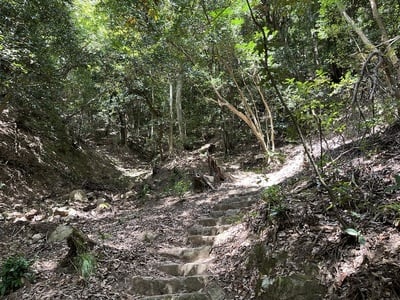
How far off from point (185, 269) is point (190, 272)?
0.09 m

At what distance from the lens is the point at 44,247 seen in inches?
200

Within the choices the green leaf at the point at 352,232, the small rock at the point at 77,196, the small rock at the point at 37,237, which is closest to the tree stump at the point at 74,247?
the small rock at the point at 37,237

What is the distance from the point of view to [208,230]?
5582 mm

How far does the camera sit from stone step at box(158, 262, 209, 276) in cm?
444

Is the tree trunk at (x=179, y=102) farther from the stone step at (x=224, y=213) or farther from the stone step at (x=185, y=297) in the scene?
the stone step at (x=185, y=297)

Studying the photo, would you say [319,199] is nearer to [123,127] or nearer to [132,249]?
[132,249]

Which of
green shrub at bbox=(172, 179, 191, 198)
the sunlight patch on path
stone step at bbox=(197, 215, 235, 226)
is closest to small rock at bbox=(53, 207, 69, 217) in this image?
green shrub at bbox=(172, 179, 191, 198)

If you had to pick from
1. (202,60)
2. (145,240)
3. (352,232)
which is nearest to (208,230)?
(145,240)

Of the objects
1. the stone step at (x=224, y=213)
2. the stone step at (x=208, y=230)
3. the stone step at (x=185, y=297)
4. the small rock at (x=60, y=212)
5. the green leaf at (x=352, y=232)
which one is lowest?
the stone step at (x=185, y=297)

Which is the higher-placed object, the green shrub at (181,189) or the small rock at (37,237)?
the small rock at (37,237)

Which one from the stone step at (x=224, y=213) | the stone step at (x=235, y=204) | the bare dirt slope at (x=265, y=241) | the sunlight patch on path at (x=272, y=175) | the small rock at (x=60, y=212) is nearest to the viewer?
the bare dirt slope at (x=265, y=241)

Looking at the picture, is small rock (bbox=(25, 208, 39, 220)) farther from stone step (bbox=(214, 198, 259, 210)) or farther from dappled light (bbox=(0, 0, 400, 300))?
stone step (bbox=(214, 198, 259, 210))

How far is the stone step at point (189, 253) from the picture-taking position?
4.89 m

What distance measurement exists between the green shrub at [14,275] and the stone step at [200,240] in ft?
8.20
